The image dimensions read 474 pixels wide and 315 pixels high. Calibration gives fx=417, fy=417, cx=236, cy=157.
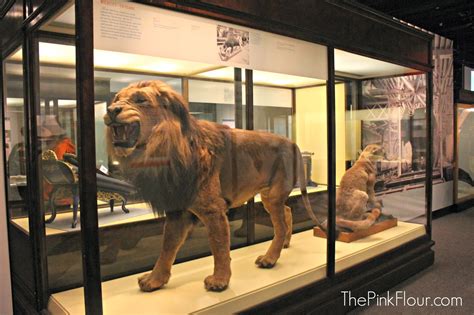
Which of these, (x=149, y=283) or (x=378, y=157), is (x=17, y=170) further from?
(x=378, y=157)

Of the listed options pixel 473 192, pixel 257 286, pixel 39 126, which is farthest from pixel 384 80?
pixel 473 192

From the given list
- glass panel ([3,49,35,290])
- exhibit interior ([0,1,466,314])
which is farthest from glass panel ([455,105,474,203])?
glass panel ([3,49,35,290])

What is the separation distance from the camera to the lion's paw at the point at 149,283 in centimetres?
216

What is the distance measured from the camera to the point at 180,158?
2.04 m

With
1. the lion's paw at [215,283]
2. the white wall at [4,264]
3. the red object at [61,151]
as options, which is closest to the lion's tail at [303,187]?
the lion's paw at [215,283]

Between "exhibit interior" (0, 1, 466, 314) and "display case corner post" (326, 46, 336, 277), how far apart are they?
0.01 meters

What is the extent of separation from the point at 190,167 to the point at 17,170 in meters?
1.15

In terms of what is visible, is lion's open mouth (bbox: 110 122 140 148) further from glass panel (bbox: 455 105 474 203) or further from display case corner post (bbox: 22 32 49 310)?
glass panel (bbox: 455 105 474 203)

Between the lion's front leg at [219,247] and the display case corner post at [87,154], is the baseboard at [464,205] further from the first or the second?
the display case corner post at [87,154]

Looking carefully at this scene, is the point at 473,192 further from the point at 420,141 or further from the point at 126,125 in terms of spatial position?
the point at 126,125

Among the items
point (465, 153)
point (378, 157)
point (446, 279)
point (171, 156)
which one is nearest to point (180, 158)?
point (171, 156)

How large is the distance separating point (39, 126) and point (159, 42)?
0.81 meters

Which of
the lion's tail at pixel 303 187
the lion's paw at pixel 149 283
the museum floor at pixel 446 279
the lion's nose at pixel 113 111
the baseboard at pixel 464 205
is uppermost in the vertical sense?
the lion's nose at pixel 113 111

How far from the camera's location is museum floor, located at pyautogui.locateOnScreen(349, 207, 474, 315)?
9.95 feet
